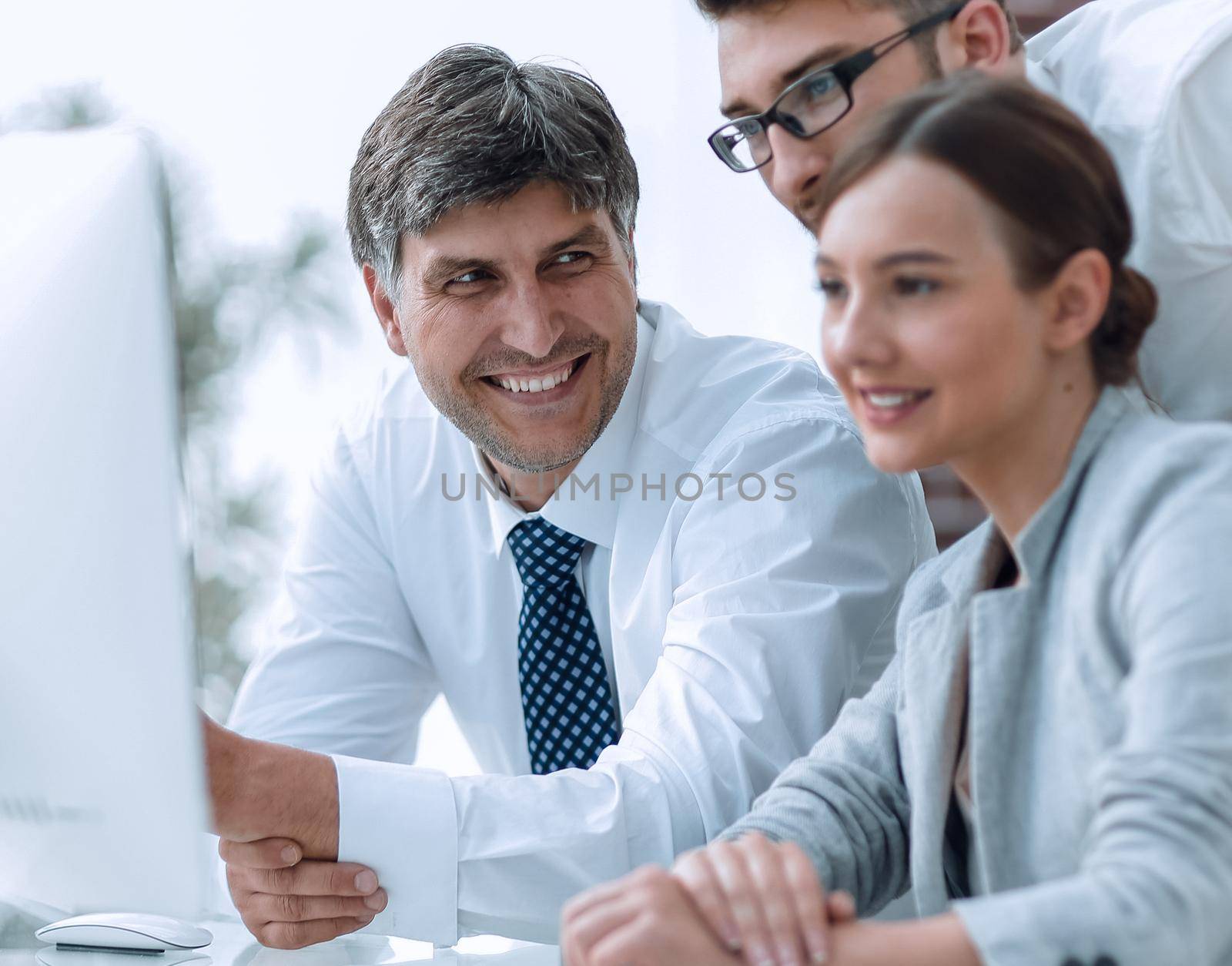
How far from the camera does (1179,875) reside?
0.61 meters

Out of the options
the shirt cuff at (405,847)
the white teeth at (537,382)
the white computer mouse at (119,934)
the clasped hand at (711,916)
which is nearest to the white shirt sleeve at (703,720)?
the shirt cuff at (405,847)

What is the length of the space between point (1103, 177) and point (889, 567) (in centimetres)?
64

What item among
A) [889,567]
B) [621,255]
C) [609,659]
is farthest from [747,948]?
[621,255]

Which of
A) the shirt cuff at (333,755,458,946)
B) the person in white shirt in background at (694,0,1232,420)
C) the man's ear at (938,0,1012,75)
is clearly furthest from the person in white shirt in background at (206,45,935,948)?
the man's ear at (938,0,1012,75)

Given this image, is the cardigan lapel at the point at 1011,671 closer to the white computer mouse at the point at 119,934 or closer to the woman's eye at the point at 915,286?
the woman's eye at the point at 915,286

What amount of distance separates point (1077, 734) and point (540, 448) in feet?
3.23

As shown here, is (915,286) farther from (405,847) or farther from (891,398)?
(405,847)

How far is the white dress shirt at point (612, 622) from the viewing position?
1129 millimetres

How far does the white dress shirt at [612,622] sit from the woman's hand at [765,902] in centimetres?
41

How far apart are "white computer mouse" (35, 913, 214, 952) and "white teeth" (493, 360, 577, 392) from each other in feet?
2.52

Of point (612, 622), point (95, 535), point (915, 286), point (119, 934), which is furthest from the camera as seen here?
point (612, 622)

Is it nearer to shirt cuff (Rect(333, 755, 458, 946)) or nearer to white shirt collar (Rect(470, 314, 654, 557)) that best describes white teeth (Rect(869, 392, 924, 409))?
shirt cuff (Rect(333, 755, 458, 946))

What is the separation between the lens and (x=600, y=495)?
1606 millimetres

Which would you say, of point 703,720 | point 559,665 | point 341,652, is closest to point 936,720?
point 703,720
